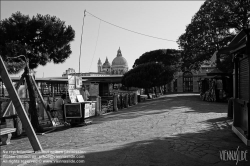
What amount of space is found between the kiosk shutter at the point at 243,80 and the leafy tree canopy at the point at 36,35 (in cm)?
964

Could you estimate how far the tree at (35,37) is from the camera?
1250cm

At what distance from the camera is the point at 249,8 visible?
21297 millimetres

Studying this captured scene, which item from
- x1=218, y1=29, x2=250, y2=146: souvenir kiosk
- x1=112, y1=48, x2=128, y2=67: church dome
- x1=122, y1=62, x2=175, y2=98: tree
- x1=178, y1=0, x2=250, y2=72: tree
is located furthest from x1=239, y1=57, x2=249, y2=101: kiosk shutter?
x1=112, y1=48, x2=128, y2=67: church dome

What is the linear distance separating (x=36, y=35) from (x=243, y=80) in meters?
10.7

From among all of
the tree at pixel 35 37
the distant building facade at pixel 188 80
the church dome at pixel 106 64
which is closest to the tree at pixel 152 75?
the tree at pixel 35 37

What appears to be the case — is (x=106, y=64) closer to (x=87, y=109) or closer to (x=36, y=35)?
(x=36, y=35)

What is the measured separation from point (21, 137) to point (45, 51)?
5.71m

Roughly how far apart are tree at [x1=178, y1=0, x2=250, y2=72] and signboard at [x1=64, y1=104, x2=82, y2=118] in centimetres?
1622

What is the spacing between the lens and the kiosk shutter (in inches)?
234

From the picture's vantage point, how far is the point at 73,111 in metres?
9.35

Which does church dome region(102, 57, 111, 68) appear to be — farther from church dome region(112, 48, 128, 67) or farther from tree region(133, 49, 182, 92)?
tree region(133, 49, 182, 92)

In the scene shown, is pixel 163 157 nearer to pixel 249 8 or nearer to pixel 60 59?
pixel 60 59

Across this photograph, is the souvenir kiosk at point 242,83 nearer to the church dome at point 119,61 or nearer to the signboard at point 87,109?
the signboard at point 87,109

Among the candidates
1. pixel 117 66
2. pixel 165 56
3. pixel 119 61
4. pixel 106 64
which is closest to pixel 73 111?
pixel 165 56
